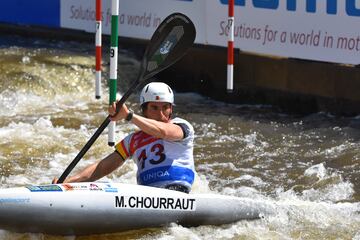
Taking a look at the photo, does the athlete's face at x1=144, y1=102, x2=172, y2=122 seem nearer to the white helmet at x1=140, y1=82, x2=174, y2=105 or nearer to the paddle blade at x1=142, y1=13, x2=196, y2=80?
the white helmet at x1=140, y1=82, x2=174, y2=105

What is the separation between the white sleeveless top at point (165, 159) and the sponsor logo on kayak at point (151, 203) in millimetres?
164

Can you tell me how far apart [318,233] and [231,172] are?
6.20 ft

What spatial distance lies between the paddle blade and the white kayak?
105 cm

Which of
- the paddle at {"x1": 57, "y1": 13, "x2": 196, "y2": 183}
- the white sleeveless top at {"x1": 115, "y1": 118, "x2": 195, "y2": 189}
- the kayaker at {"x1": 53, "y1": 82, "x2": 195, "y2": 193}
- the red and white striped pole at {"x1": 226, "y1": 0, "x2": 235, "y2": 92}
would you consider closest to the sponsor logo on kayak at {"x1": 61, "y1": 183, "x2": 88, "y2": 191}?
the kayaker at {"x1": 53, "y1": 82, "x2": 195, "y2": 193}

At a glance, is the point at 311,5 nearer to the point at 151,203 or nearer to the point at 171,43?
the point at 171,43

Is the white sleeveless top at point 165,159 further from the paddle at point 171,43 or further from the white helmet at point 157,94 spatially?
the paddle at point 171,43

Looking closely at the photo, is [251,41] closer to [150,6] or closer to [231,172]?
[150,6]

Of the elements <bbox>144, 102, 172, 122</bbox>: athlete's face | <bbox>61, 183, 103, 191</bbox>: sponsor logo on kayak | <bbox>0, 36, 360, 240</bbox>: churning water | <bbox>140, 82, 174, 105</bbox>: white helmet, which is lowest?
<bbox>0, 36, 360, 240</bbox>: churning water

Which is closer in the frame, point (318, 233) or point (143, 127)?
point (143, 127)

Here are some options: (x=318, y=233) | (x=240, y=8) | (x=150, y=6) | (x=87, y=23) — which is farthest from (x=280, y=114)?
(x=318, y=233)

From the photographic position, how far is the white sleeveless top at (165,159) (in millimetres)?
6523

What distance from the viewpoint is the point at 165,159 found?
21.4ft

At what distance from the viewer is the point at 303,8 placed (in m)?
10.4

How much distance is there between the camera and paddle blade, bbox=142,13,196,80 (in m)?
7.06
